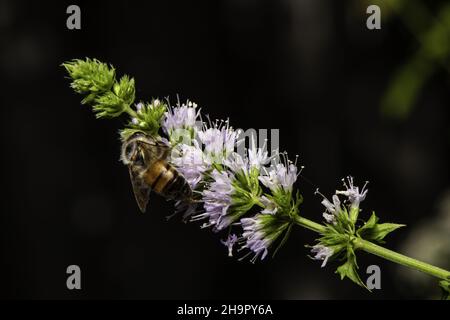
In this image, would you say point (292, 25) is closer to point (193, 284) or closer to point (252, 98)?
point (252, 98)

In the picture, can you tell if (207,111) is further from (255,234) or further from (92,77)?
(255,234)

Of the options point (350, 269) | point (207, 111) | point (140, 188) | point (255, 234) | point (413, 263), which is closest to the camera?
point (413, 263)

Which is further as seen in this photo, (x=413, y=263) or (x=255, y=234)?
(x=255, y=234)

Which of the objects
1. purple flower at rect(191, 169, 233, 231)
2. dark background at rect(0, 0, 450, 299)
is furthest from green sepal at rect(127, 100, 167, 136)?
dark background at rect(0, 0, 450, 299)

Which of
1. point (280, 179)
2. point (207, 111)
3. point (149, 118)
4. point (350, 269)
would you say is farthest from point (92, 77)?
point (207, 111)

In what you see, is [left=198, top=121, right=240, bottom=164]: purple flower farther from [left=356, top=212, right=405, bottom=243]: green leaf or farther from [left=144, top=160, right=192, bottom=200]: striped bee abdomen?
[left=356, top=212, right=405, bottom=243]: green leaf

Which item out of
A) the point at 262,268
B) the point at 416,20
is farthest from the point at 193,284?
the point at 416,20

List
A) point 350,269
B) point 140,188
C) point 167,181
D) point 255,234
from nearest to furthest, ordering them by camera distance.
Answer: point 350,269 < point 255,234 < point 167,181 < point 140,188
